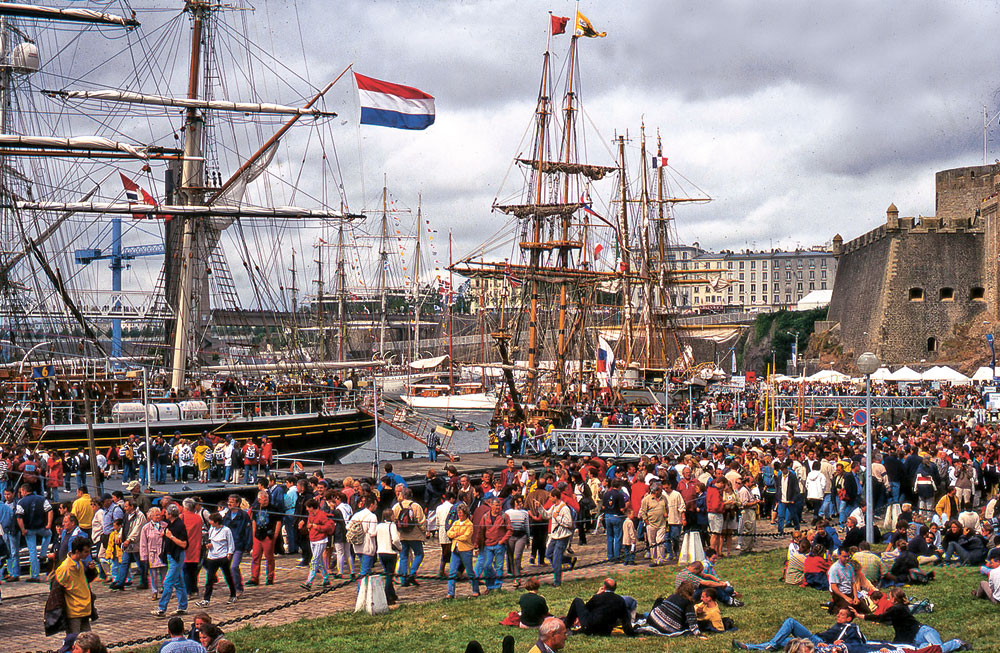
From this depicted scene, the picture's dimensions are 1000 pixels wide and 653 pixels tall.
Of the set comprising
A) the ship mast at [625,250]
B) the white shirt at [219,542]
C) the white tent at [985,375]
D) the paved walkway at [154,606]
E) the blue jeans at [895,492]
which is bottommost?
the paved walkway at [154,606]

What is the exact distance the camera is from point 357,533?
14344mm

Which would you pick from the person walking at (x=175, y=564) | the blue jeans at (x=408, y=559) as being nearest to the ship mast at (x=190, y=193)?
the blue jeans at (x=408, y=559)

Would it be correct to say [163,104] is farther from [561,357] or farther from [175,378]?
[561,357]

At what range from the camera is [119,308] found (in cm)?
7456

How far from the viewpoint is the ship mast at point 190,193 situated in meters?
42.0

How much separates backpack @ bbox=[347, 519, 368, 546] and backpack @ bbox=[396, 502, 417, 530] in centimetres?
52

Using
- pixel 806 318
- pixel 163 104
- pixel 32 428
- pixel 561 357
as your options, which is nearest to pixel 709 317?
pixel 806 318

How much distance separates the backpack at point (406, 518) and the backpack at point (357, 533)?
52 centimetres

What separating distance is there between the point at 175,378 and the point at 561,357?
22048 millimetres

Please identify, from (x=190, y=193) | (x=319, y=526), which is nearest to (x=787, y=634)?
(x=319, y=526)

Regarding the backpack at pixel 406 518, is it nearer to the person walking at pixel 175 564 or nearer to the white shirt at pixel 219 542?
the white shirt at pixel 219 542

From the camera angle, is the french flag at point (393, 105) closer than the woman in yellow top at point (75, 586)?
No

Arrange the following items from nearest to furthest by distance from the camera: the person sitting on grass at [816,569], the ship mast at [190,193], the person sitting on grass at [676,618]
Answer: the person sitting on grass at [676,618] → the person sitting on grass at [816,569] → the ship mast at [190,193]

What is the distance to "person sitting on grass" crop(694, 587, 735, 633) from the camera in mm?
12359
